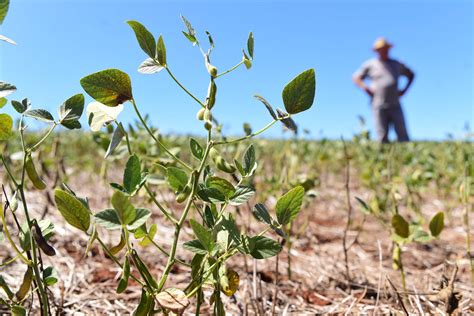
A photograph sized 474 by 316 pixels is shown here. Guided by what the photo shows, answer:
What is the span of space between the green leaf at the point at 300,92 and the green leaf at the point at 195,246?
0.80 feet

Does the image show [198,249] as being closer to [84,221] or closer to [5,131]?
[84,221]

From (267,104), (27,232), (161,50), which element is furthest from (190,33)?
(27,232)

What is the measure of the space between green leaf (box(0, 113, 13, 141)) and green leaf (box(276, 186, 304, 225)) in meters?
0.43

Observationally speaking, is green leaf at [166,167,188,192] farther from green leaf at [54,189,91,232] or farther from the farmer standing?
the farmer standing

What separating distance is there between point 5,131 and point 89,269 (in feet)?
3.15

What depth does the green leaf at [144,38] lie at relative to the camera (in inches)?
22.4

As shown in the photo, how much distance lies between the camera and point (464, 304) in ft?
3.44

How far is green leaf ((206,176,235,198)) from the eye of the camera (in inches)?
25.0

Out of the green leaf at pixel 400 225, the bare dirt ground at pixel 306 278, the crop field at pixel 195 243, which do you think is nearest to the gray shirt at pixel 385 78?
the bare dirt ground at pixel 306 278

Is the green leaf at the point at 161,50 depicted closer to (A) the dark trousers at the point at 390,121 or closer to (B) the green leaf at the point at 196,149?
(B) the green leaf at the point at 196,149

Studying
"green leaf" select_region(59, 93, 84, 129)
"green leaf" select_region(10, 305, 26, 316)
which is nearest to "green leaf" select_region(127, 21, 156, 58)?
"green leaf" select_region(59, 93, 84, 129)

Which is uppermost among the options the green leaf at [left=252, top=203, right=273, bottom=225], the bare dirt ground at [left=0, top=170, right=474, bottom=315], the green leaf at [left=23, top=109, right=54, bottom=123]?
the green leaf at [left=23, top=109, right=54, bottom=123]

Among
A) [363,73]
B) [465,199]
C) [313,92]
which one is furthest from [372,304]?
[363,73]

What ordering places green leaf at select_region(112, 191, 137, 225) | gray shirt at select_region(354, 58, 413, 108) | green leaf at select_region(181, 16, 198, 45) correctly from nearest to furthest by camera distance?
green leaf at select_region(112, 191, 137, 225) → green leaf at select_region(181, 16, 198, 45) → gray shirt at select_region(354, 58, 413, 108)
